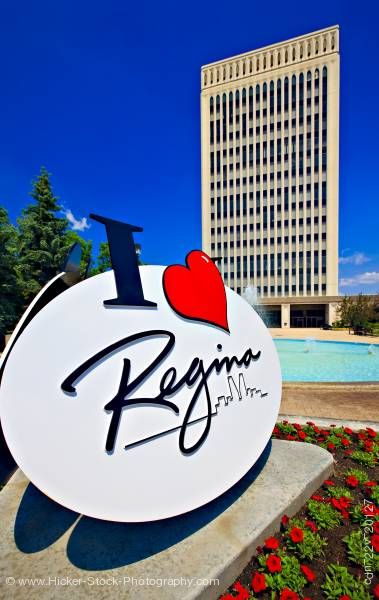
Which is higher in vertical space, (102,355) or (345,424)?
(102,355)

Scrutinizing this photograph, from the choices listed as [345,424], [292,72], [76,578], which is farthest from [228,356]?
[292,72]

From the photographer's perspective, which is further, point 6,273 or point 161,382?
point 6,273

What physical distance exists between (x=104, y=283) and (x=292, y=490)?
3.66 metres

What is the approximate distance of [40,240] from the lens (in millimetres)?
21719

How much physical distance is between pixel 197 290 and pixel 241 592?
2981 mm

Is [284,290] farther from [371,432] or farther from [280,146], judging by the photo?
[371,432]

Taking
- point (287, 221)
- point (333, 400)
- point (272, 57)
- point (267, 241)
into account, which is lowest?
point (333, 400)

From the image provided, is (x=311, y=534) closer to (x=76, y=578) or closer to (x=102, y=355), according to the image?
(x=76, y=578)

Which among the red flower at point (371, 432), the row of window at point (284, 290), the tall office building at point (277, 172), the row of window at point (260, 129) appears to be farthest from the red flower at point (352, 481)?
the row of window at point (260, 129)

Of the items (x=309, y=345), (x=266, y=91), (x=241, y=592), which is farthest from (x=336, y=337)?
(x=266, y=91)

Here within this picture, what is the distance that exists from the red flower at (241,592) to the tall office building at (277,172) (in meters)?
44.8

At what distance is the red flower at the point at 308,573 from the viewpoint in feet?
8.49

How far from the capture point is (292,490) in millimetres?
3652

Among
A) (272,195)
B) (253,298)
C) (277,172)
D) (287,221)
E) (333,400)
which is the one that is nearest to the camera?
(333,400)
